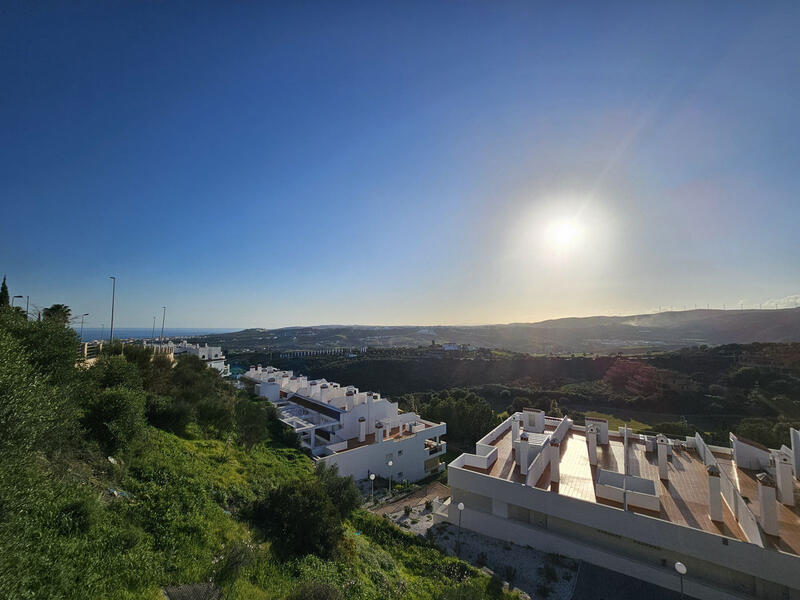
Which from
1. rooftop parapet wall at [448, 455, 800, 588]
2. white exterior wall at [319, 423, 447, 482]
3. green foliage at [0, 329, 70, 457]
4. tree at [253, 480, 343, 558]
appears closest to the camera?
green foliage at [0, 329, 70, 457]

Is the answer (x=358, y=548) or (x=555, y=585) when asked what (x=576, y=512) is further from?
(x=358, y=548)

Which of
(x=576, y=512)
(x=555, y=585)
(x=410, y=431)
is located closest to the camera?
(x=555, y=585)

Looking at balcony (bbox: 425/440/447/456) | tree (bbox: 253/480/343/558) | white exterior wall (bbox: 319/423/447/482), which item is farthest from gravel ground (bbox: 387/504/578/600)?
balcony (bbox: 425/440/447/456)

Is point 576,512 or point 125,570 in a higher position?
point 125,570

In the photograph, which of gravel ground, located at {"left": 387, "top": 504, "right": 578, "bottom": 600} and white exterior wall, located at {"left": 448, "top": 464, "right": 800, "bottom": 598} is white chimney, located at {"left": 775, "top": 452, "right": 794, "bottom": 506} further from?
gravel ground, located at {"left": 387, "top": 504, "right": 578, "bottom": 600}

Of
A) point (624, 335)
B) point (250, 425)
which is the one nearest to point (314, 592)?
point (250, 425)

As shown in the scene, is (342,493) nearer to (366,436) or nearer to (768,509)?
(366,436)

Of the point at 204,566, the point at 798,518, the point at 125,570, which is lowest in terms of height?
the point at 798,518

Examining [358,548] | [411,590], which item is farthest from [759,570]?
[358,548]

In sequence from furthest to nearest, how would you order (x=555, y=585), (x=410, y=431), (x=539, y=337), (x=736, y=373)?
(x=539, y=337)
(x=736, y=373)
(x=410, y=431)
(x=555, y=585)
